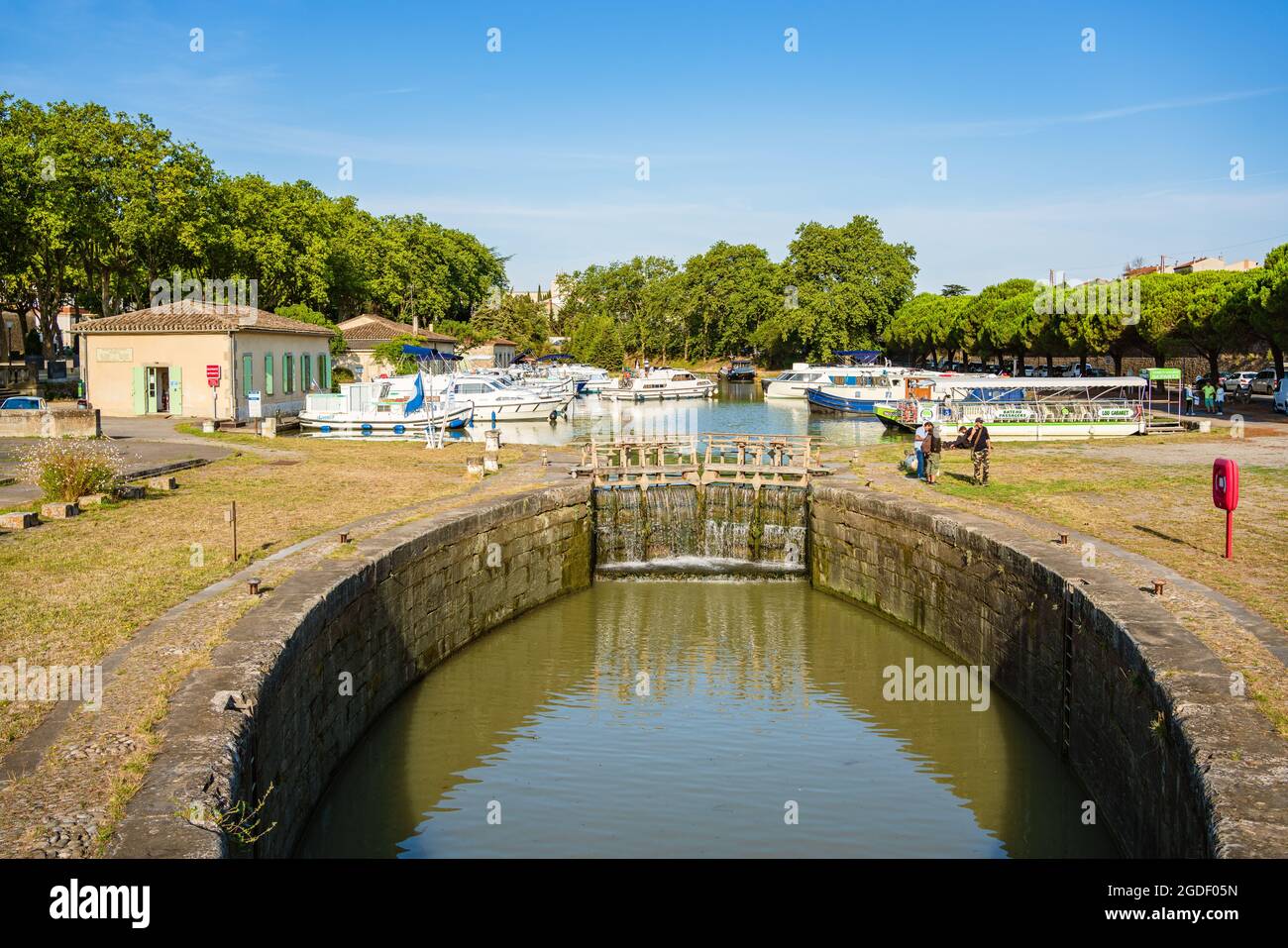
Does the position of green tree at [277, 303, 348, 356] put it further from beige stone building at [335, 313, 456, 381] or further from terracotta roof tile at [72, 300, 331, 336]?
terracotta roof tile at [72, 300, 331, 336]

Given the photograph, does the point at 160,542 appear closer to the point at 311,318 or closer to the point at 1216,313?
the point at 311,318

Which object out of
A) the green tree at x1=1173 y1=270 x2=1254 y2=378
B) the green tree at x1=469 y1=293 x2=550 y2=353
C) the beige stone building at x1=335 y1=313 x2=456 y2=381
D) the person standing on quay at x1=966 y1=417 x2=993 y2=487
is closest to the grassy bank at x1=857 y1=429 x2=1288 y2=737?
the person standing on quay at x1=966 y1=417 x2=993 y2=487

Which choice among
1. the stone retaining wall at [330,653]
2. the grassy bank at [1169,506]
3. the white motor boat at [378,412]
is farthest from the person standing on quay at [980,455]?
the white motor boat at [378,412]

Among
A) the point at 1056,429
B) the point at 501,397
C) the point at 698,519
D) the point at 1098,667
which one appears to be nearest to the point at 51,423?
the point at 698,519

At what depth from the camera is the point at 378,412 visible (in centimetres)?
4184

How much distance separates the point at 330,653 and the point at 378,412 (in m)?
30.3

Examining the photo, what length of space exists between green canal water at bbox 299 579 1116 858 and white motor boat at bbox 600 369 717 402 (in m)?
56.8

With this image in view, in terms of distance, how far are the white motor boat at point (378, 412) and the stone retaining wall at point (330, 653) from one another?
799 inches

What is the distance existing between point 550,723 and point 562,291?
397 ft

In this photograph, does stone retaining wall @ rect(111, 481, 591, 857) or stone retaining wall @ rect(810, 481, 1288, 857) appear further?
stone retaining wall @ rect(810, 481, 1288, 857)

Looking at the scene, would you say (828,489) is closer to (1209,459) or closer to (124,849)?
(1209,459)

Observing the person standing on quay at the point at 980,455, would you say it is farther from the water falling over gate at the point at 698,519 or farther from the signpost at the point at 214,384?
the signpost at the point at 214,384

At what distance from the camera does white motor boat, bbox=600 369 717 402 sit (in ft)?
247
